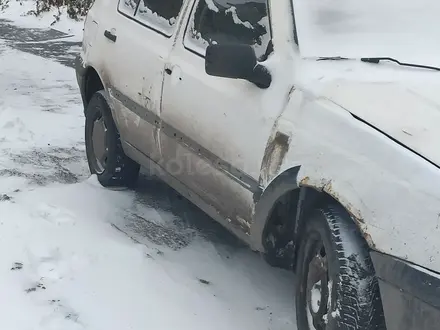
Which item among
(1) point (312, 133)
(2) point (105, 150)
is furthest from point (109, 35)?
(1) point (312, 133)

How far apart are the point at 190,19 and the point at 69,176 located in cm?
208

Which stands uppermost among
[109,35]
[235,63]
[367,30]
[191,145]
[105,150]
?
[367,30]

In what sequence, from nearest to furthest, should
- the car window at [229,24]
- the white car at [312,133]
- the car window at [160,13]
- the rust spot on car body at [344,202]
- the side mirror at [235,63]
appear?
1. the white car at [312,133]
2. the rust spot on car body at [344,202]
3. the side mirror at [235,63]
4. the car window at [229,24]
5. the car window at [160,13]

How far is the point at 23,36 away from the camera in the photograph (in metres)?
12.2

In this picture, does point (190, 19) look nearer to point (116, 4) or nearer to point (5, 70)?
point (116, 4)

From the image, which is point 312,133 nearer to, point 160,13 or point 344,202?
point 344,202

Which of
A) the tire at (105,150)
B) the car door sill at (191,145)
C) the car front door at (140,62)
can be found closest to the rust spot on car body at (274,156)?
the car door sill at (191,145)

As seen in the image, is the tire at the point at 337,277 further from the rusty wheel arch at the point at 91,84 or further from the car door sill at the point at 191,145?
the rusty wheel arch at the point at 91,84

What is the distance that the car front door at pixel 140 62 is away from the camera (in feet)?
14.7

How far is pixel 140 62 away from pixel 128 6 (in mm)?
687

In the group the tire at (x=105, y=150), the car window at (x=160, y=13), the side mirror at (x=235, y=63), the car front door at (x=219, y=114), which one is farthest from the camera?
the tire at (x=105, y=150)

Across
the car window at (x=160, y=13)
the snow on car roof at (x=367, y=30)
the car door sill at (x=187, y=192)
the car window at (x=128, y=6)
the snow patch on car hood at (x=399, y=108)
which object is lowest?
the car door sill at (x=187, y=192)

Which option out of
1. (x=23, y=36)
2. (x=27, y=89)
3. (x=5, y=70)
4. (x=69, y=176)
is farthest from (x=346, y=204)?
(x=23, y=36)

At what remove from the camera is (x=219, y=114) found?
3.78 meters
